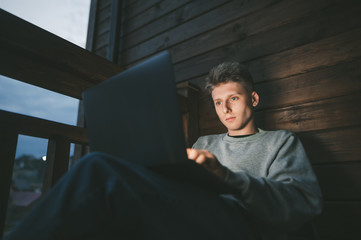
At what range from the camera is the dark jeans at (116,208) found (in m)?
0.44

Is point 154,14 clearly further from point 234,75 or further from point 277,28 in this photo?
point 234,75

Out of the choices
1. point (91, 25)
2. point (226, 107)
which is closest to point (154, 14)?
point (91, 25)

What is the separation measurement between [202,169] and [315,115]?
96 cm

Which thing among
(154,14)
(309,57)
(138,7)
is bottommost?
(309,57)

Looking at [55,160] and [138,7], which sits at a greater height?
[138,7]

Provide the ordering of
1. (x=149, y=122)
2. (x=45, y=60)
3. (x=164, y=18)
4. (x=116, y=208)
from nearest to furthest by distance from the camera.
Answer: (x=116, y=208)
(x=149, y=122)
(x=45, y=60)
(x=164, y=18)

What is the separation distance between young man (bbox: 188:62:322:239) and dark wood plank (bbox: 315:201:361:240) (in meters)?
0.41

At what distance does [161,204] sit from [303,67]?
1.17 meters

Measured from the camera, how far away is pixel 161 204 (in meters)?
0.53

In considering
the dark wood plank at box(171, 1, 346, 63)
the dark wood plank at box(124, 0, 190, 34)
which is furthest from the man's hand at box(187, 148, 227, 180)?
the dark wood plank at box(124, 0, 190, 34)

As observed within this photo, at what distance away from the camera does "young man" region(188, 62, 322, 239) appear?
0.65 m

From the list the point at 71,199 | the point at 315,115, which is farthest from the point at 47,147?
the point at 315,115

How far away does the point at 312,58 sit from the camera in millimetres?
1267

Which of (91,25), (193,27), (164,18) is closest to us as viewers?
(193,27)
